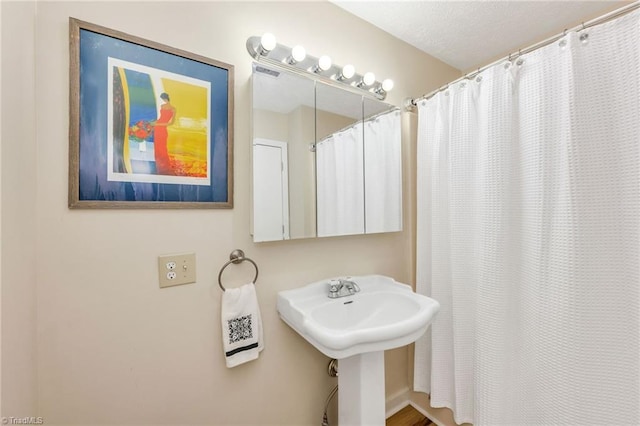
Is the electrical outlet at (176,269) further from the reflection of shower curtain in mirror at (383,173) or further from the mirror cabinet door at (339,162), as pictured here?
the reflection of shower curtain in mirror at (383,173)

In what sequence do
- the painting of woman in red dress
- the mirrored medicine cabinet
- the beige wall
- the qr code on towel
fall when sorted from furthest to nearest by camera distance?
the mirrored medicine cabinet
the qr code on towel
the painting of woman in red dress
the beige wall

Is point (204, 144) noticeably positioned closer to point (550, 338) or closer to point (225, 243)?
point (225, 243)

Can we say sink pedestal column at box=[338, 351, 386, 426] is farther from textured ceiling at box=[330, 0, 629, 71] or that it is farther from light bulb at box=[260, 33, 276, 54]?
textured ceiling at box=[330, 0, 629, 71]

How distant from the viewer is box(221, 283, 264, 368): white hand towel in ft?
3.38

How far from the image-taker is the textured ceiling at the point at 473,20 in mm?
1364

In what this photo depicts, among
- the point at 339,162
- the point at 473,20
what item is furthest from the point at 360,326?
the point at 473,20

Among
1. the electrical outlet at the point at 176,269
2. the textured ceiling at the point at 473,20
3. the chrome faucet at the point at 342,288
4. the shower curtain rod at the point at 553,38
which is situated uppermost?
the textured ceiling at the point at 473,20

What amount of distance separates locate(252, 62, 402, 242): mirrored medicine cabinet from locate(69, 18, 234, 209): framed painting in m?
0.16

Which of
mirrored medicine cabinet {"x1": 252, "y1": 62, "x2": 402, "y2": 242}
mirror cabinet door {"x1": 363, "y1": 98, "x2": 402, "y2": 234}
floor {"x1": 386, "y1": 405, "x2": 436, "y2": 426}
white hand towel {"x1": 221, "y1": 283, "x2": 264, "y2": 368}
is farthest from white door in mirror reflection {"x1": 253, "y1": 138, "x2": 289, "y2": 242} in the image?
floor {"x1": 386, "y1": 405, "x2": 436, "y2": 426}

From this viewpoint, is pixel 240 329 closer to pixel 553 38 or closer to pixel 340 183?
pixel 340 183

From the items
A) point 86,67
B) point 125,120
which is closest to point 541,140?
point 125,120

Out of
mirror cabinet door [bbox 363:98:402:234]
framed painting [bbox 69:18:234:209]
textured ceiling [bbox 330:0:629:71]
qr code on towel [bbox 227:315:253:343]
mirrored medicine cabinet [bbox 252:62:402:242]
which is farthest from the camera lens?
mirror cabinet door [bbox 363:98:402:234]

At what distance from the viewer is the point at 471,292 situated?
4.27 ft

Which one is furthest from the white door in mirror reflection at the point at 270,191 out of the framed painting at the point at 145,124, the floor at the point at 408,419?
the floor at the point at 408,419
